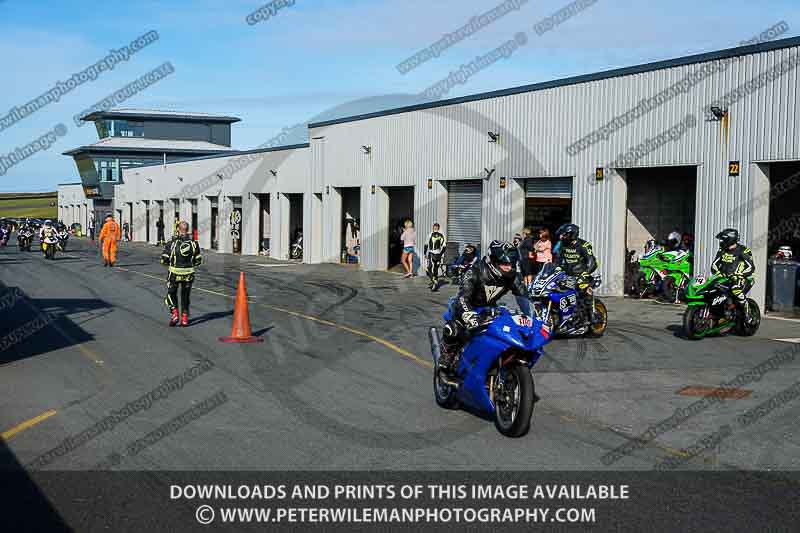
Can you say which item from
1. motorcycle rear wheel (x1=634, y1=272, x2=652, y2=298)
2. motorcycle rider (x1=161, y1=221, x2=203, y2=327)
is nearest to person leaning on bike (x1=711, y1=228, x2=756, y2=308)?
motorcycle rear wheel (x1=634, y1=272, x2=652, y2=298)

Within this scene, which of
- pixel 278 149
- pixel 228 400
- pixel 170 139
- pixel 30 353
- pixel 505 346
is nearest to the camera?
pixel 505 346

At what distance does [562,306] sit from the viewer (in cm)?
1555

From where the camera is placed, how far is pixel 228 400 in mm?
10312

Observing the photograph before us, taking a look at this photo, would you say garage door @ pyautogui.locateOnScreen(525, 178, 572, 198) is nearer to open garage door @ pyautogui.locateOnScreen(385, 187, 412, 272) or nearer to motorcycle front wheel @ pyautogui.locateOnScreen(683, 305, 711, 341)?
open garage door @ pyautogui.locateOnScreen(385, 187, 412, 272)

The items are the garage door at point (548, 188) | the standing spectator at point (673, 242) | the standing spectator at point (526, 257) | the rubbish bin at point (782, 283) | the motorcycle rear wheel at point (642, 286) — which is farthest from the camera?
the garage door at point (548, 188)

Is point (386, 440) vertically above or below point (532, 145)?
below

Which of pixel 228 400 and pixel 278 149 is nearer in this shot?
pixel 228 400

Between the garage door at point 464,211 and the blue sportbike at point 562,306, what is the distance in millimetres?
13144

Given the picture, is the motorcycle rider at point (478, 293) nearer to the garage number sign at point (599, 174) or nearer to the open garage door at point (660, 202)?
the garage number sign at point (599, 174)

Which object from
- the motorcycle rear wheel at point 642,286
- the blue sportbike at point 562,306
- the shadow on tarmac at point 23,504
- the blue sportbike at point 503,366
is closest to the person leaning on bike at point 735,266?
the blue sportbike at point 562,306

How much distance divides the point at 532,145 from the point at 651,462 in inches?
756

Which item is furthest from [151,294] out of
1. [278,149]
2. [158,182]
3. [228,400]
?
[158,182]

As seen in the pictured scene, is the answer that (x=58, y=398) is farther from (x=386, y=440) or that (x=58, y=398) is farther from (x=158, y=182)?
(x=158, y=182)

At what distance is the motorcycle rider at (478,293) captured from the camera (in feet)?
28.6
